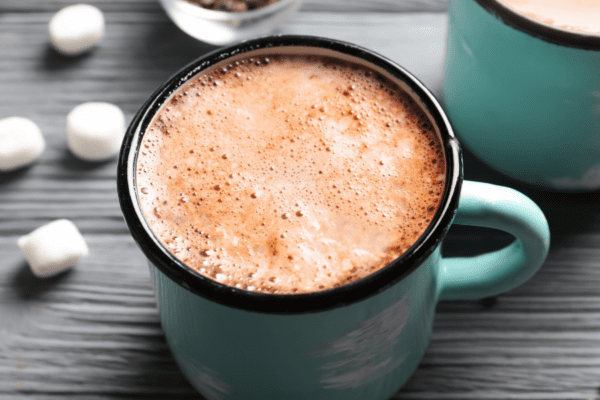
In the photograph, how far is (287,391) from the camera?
0.56 m

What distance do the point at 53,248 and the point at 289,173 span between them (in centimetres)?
33

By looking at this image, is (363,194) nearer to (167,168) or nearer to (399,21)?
(167,168)

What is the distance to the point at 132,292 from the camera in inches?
29.6

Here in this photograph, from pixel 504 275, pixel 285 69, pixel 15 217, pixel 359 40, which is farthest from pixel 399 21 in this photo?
pixel 15 217

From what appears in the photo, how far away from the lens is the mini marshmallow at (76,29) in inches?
36.4

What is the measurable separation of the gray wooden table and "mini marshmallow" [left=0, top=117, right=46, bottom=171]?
0.7 inches

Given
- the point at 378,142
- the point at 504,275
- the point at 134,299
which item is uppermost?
the point at 378,142

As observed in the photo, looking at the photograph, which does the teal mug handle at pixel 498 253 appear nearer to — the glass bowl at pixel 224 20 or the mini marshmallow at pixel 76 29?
the glass bowl at pixel 224 20

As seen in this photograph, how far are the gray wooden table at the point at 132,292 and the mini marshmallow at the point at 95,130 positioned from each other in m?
0.02

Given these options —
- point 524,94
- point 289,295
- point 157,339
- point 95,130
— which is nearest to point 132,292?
point 157,339

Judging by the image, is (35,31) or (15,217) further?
(35,31)

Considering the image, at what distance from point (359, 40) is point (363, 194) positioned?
0.47 meters

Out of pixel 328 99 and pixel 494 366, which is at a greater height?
pixel 328 99

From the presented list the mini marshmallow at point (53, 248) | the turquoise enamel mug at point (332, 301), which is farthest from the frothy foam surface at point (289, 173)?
the mini marshmallow at point (53, 248)
